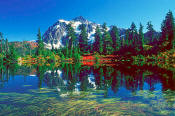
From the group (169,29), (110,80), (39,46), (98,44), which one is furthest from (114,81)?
(39,46)

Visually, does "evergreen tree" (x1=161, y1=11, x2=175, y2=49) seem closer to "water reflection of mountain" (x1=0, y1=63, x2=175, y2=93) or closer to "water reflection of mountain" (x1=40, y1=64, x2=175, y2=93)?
"water reflection of mountain" (x1=0, y1=63, x2=175, y2=93)

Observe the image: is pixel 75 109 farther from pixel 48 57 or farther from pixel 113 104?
pixel 48 57

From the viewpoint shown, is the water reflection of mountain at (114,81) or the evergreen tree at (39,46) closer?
the water reflection of mountain at (114,81)

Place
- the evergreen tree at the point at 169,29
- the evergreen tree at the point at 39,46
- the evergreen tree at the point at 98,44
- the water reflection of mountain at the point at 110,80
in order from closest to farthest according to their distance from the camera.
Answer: the water reflection of mountain at the point at 110,80 < the evergreen tree at the point at 169,29 < the evergreen tree at the point at 39,46 < the evergreen tree at the point at 98,44

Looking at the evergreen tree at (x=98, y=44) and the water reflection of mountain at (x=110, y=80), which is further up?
the evergreen tree at (x=98, y=44)

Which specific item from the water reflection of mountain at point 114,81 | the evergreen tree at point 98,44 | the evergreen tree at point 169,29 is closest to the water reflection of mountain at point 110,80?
the water reflection of mountain at point 114,81

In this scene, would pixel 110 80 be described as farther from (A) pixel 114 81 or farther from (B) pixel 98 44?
(B) pixel 98 44

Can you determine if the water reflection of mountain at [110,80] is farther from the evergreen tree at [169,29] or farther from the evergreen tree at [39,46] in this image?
the evergreen tree at [39,46]

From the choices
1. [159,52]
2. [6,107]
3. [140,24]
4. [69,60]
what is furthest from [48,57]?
[6,107]

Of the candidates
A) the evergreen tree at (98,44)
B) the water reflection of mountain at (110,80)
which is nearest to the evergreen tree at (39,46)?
the evergreen tree at (98,44)

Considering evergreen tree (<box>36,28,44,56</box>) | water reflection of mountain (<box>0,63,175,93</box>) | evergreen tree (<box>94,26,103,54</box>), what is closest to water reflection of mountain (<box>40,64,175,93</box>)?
water reflection of mountain (<box>0,63,175,93</box>)

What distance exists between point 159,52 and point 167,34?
9.11 meters

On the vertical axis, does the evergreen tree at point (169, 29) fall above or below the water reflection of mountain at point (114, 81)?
above

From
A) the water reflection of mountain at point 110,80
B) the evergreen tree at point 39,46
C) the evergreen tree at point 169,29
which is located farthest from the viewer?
the evergreen tree at point 39,46
